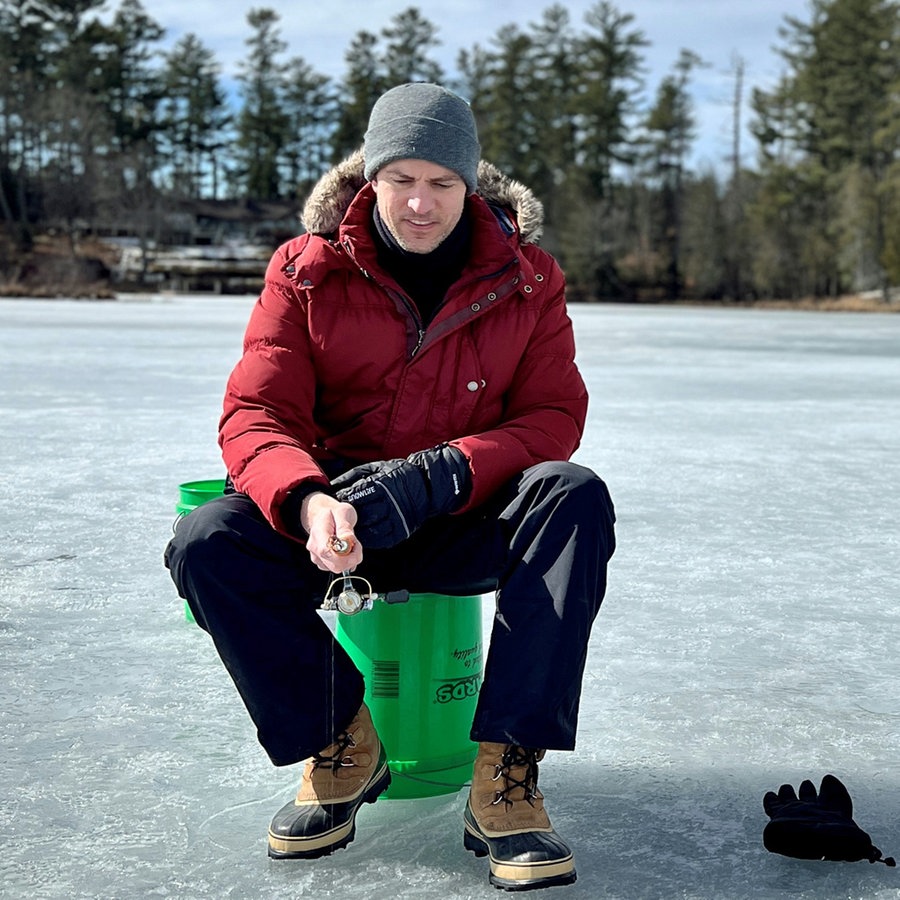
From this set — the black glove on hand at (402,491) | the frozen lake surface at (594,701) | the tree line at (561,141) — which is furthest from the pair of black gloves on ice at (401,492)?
the tree line at (561,141)

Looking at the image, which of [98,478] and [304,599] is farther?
[98,478]

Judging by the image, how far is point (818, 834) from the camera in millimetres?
1879

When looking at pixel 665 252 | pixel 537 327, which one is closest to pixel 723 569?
pixel 537 327

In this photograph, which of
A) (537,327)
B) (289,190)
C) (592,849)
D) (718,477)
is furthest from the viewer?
(289,190)

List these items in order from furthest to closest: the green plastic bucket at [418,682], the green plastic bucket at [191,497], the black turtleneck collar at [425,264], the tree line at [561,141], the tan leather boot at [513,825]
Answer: the tree line at [561,141] → the green plastic bucket at [191,497] → the black turtleneck collar at [425,264] → the green plastic bucket at [418,682] → the tan leather boot at [513,825]

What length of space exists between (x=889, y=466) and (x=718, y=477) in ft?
2.85

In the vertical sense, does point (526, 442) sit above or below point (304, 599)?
above

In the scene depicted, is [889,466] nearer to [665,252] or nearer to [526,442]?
[526,442]

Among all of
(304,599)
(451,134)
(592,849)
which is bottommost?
(592,849)

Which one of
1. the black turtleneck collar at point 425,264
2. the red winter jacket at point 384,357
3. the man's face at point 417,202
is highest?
the man's face at point 417,202

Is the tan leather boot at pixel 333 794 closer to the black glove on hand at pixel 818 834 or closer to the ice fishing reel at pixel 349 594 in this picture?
the ice fishing reel at pixel 349 594

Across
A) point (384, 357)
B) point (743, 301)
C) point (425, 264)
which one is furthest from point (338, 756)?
point (743, 301)

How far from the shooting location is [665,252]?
2303 inches

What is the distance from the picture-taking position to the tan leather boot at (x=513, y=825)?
5.93 ft
